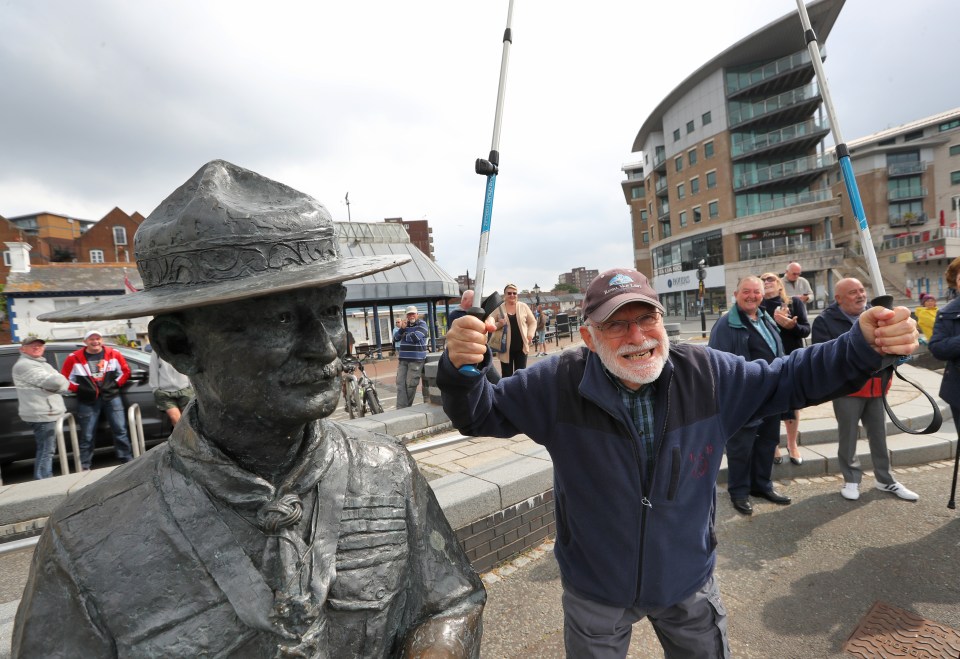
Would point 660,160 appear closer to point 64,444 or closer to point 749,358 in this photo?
point 749,358

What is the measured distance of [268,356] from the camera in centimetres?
102

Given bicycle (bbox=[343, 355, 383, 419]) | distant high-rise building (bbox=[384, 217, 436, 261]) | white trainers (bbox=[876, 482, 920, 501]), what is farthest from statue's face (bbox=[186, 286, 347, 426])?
distant high-rise building (bbox=[384, 217, 436, 261])

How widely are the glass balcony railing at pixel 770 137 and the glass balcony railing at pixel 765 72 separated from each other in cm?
368

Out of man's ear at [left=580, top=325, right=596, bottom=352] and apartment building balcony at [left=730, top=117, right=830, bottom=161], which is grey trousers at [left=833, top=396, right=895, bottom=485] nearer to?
man's ear at [left=580, top=325, right=596, bottom=352]

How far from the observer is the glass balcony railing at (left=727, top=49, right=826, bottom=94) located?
3453 cm

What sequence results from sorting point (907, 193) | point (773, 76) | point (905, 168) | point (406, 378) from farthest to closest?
1. point (907, 193)
2. point (905, 168)
3. point (773, 76)
4. point (406, 378)

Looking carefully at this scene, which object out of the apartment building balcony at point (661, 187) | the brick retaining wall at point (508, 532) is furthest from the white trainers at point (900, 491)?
the apartment building balcony at point (661, 187)

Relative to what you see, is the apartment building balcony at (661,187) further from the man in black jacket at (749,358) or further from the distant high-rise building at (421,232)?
the man in black jacket at (749,358)

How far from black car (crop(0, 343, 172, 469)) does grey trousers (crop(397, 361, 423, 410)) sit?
346 centimetres

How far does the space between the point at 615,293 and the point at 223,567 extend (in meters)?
1.68

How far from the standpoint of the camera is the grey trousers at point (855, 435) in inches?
179

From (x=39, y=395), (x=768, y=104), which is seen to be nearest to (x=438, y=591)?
(x=39, y=395)

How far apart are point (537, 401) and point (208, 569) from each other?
1.54m

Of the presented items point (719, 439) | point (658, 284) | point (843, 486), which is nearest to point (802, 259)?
point (658, 284)
